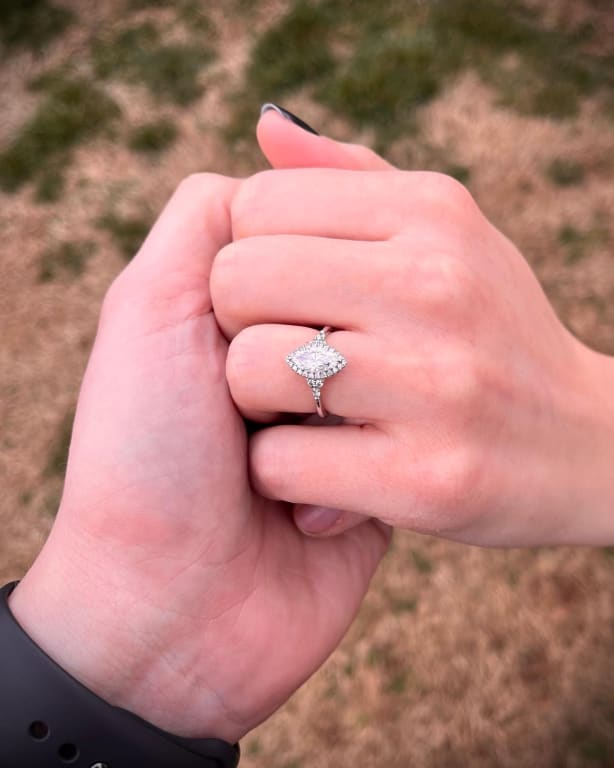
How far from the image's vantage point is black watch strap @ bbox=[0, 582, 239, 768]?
1.15m

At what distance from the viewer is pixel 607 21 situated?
342cm

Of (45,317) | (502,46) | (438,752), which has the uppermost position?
(502,46)

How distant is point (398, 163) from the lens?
3119mm

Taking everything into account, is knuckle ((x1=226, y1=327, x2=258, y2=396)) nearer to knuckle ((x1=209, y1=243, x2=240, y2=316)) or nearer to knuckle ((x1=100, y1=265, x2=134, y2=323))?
knuckle ((x1=209, y1=243, x2=240, y2=316))

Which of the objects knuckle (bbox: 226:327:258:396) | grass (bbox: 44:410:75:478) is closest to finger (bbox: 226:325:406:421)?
knuckle (bbox: 226:327:258:396)

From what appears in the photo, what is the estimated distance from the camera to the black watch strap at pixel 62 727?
1147 mm

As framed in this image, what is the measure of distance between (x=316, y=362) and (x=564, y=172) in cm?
242

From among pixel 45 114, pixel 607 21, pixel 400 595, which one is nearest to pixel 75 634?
pixel 400 595

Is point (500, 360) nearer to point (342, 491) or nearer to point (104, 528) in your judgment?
point (342, 491)

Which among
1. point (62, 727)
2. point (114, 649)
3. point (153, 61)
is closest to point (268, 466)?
point (114, 649)

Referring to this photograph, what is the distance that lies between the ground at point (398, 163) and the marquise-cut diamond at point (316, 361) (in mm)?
1477

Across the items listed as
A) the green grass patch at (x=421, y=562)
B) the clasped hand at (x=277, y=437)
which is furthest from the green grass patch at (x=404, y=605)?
the clasped hand at (x=277, y=437)

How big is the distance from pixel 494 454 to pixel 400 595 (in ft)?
4.34

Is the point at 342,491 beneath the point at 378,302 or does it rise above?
beneath
